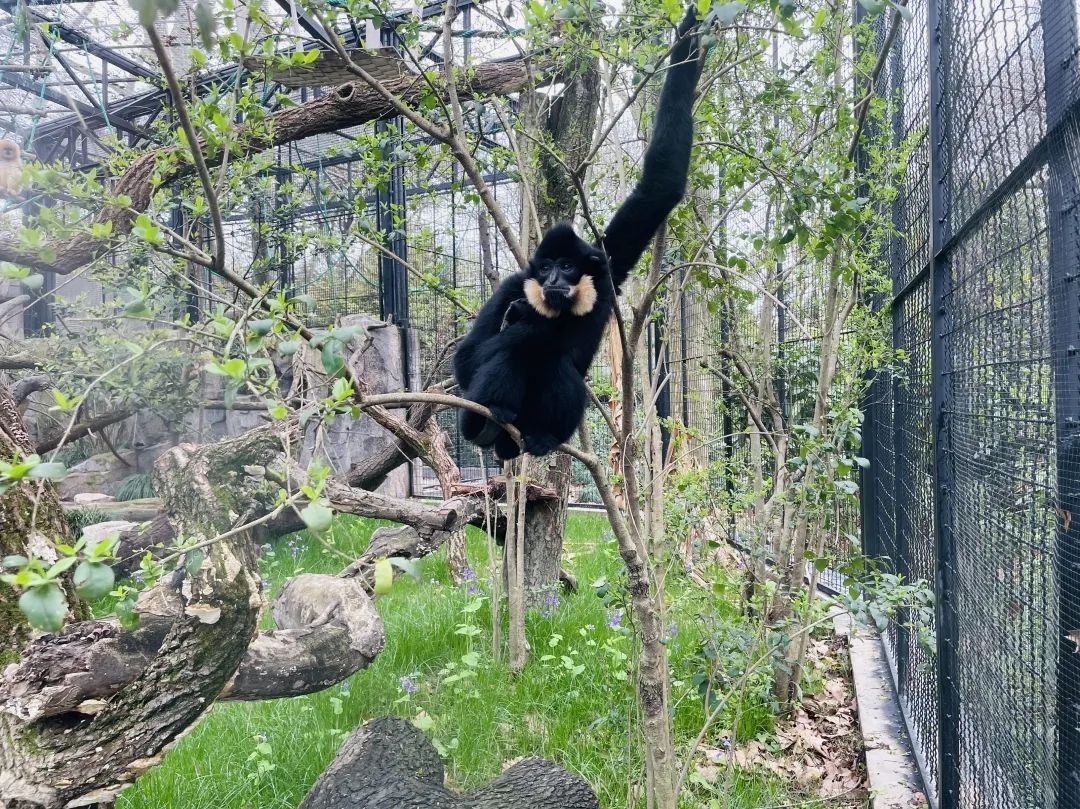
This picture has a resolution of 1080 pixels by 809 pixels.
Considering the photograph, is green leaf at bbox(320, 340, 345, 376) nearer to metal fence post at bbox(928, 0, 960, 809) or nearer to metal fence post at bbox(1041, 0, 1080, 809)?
metal fence post at bbox(1041, 0, 1080, 809)

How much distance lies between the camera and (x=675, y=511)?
12.3 feet

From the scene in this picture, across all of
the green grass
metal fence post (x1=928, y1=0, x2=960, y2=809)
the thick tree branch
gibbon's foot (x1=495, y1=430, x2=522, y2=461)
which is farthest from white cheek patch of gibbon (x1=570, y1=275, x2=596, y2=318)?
the thick tree branch

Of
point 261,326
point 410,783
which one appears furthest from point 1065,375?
point 410,783

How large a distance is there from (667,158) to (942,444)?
168cm

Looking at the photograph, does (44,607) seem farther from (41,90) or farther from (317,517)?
(41,90)

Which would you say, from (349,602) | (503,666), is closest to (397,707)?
(503,666)

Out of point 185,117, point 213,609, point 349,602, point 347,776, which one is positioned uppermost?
point 185,117

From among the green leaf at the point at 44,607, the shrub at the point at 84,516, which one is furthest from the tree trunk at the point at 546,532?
the shrub at the point at 84,516

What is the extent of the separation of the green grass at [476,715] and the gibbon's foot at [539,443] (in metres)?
0.75

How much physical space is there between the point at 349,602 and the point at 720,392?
4.81 meters

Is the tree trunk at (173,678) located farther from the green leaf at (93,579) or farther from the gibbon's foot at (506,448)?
the gibbon's foot at (506,448)

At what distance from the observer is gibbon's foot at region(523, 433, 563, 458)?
3900 mm

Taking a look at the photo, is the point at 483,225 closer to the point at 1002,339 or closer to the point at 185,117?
the point at 1002,339

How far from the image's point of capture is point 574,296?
12.5ft
